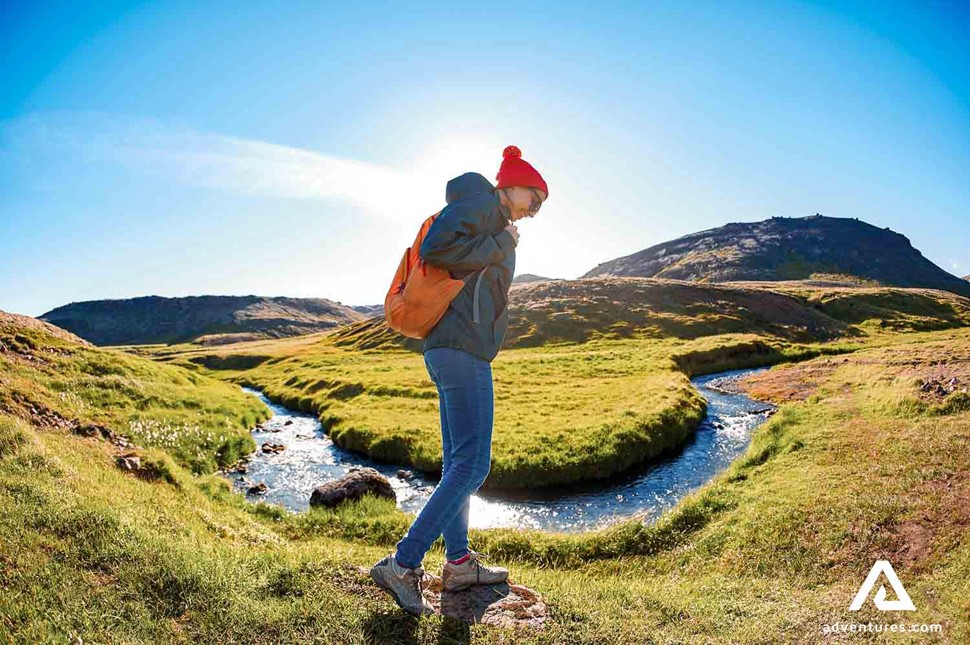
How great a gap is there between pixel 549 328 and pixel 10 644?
251ft

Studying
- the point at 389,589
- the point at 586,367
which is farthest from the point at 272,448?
the point at 586,367

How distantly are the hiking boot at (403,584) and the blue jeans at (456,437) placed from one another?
0.30 feet

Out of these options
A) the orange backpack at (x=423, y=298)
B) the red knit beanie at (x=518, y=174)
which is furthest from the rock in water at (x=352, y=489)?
the red knit beanie at (x=518, y=174)

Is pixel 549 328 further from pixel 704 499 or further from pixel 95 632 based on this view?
pixel 95 632

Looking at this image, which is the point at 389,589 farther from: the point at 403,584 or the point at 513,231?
the point at 513,231

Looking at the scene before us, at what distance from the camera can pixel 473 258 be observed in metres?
4.81

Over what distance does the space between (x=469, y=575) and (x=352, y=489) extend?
1049 cm

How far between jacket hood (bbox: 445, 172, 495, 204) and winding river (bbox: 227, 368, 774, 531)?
42.9 ft

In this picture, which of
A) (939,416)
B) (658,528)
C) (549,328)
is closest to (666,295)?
(549,328)

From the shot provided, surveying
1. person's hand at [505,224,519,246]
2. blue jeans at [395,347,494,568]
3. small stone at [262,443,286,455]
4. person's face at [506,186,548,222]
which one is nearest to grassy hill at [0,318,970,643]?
blue jeans at [395,347,494,568]

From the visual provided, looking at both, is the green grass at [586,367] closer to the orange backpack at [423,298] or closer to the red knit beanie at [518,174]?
the orange backpack at [423,298]

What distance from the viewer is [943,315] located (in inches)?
4139

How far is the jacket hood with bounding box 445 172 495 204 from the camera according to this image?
514cm

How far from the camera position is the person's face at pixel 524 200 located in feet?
16.9
